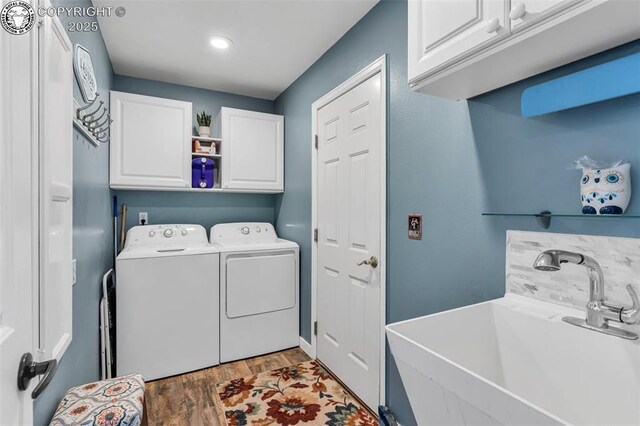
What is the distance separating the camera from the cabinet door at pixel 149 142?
2.64 m

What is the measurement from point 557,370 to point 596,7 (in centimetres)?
98

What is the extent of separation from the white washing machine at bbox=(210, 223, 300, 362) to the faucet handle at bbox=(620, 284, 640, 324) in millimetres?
2350

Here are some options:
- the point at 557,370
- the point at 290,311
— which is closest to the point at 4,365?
the point at 557,370

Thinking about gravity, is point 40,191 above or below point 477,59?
below

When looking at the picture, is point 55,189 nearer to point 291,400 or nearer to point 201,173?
point 291,400

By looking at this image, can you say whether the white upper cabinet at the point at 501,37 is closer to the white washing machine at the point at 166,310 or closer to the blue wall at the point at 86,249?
the blue wall at the point at 86,249

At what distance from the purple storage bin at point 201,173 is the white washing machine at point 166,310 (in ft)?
2.10

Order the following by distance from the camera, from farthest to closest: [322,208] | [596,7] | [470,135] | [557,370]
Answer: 1. [322,208]
2. [470,135]
3. [557,370]
4. [596,7]

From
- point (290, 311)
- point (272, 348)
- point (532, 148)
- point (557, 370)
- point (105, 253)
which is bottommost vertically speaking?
point (272, 348)

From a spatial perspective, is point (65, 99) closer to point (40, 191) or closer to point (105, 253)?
point (40, 191)

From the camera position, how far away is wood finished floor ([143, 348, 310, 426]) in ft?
6.53

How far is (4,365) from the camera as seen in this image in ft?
1.90

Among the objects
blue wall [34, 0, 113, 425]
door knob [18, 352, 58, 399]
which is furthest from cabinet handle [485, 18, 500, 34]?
blue wall [34, 0, 113, 425]

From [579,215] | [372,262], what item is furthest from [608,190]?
[372,262]
